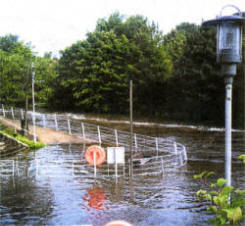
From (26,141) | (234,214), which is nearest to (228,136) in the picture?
(234,214)

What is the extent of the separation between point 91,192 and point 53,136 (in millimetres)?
11307

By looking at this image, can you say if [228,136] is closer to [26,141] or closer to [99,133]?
[26,141]

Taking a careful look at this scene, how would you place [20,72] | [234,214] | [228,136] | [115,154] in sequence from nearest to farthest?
[234,214] < [228,136] < [115,154] < [20,72]

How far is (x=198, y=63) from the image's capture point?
2261 centimetres

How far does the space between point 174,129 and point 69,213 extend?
16346 millimetres

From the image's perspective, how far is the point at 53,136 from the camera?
20344 mm

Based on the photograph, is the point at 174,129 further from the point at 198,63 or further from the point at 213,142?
the point at 198,63

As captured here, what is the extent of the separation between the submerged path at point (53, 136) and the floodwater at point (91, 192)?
85.3 inches

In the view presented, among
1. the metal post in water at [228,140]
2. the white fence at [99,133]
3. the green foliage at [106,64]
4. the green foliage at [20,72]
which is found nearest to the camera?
the metal post in water at [228,140]

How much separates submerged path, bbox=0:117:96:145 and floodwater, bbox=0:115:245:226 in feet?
7.11

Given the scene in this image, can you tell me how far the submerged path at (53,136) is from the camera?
19.6 meters

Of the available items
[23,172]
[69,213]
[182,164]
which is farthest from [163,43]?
[69,213]

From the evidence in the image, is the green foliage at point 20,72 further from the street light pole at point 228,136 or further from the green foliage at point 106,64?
the street light pole at point 228,136

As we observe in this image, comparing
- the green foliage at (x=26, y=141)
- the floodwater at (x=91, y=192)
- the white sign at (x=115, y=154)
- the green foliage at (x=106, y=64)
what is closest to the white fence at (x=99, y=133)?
the green foliage at (x=26, y=141)
